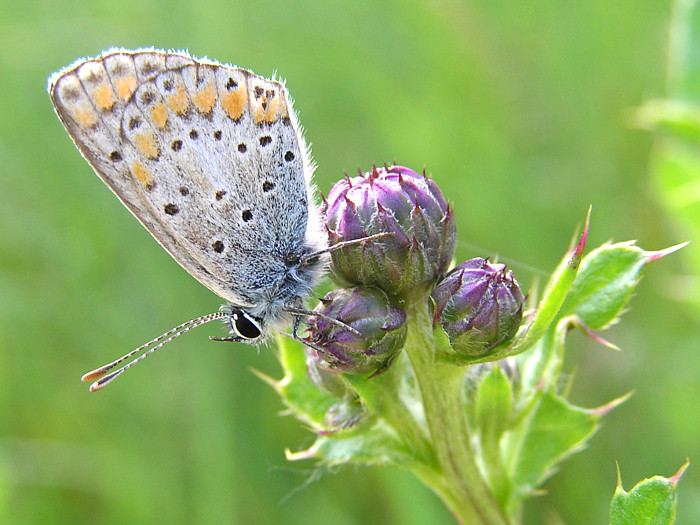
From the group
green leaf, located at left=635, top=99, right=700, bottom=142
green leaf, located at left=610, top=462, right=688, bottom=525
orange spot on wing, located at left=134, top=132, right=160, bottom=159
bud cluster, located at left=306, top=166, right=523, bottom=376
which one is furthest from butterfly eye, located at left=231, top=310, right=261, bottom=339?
green leaf, located at left=635, top=99, right=700, bottom=142

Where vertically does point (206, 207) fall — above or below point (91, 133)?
below

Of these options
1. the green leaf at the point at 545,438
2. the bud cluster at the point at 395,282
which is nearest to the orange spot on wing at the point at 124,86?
the bud cluster at the point at 395,282

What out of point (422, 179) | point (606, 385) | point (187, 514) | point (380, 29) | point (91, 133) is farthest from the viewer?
point (380, 29)

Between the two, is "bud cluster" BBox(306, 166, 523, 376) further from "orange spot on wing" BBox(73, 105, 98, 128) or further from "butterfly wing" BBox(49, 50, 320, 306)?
"orange spot on wing" BBox(73, 105, 98, 128)

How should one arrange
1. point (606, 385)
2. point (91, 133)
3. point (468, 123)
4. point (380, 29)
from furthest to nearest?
point (380, 29) < point (468, 123) < point (606, 385) < point (91, 133)

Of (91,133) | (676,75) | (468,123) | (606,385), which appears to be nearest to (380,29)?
(468,123)

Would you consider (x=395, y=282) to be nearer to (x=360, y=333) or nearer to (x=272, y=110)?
(x=360, y=333)

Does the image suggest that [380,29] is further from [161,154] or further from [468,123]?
[161,154]
